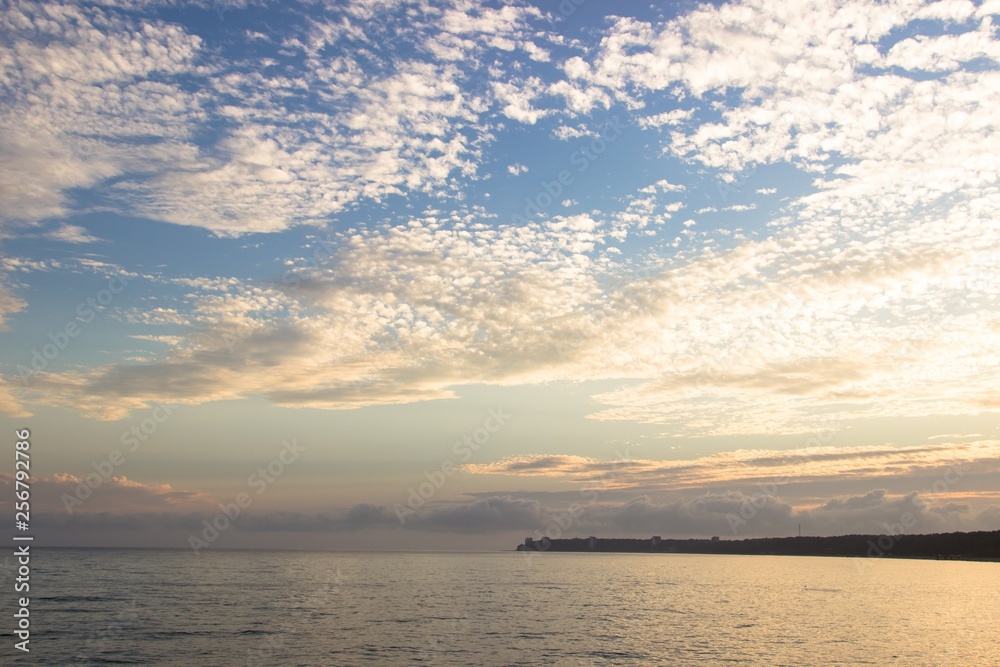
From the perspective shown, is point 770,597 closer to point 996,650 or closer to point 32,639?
point 996,650

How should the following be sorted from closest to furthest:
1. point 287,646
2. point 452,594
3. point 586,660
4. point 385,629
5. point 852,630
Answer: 1. point 586,660
2. point 287,646
3. point 385,629
4. point 852,630
5. point 452,594

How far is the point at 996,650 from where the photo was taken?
70438 millimetres

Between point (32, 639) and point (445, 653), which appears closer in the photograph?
point (445, 653)

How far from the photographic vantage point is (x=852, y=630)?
84.2 meters

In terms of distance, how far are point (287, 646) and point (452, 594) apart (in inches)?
2569

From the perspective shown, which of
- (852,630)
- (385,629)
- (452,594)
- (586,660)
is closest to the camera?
(586,660)

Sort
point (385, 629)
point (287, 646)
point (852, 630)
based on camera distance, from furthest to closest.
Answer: point (852, 630) < point (385, 629) < point (287, 646)

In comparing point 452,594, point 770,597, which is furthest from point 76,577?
point 770,597

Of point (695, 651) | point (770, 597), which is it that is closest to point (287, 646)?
point (695, 651)

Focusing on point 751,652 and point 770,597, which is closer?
point 751,652

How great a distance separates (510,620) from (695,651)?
87.8 ft

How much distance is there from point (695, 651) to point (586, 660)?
41.4 feet

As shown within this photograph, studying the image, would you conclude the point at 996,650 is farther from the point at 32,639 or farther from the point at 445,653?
the point at 32,639

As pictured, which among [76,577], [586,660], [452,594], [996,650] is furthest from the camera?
[76,577]
